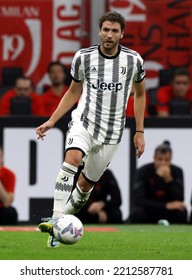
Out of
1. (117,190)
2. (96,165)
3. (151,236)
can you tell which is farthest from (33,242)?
(117,190)

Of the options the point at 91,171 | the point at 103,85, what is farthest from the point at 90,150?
the point at 103,85

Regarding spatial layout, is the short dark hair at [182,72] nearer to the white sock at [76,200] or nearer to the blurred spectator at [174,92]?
the blurred spectator at [174,92]

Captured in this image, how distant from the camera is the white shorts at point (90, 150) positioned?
12.4 metres

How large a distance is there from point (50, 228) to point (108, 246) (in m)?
1.04

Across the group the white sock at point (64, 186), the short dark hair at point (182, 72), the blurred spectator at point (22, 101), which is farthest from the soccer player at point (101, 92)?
the short dark hair at point (182, 72)

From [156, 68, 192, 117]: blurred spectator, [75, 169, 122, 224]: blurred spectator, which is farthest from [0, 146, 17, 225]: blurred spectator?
[156, 68, 192, 117]: blurred spectator

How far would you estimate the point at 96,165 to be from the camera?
42.6 feet

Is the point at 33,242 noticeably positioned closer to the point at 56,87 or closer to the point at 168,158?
the point at 168,158

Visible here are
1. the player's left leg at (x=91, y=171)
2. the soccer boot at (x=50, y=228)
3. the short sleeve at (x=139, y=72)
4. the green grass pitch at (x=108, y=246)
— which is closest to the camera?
the green grass pitch at (x=108, y=246)

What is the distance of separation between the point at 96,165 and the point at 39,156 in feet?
17.7

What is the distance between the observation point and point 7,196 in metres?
17.5

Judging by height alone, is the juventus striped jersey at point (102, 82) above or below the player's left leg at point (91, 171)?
above

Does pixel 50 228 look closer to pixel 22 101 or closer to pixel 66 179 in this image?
pixel 66 179

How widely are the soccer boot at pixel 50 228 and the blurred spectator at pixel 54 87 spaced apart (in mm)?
6723
